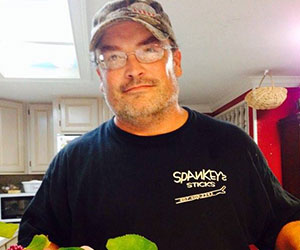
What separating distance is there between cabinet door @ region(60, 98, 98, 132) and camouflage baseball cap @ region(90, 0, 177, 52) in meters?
2.88

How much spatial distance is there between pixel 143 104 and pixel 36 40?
174cm

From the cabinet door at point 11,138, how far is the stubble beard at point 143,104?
10.6 ft

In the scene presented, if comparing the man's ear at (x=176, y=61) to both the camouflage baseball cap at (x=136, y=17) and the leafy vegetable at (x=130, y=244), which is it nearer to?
the camouflage baseball cap at (x=136, y=17)

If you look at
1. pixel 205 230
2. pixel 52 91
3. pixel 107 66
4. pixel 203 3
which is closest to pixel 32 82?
pixel 52 91

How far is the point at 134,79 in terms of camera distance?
793 mm

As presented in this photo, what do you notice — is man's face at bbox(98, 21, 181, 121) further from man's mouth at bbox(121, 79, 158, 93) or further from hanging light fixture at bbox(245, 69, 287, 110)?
hanging light fixture at bbox(245, 69, 287, 110)

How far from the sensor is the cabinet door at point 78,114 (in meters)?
3.62

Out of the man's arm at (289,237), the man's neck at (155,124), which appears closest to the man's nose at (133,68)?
the man's neck at (155,124)

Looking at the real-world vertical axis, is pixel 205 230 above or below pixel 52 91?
below

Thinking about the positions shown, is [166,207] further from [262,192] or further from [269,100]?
[269,100]

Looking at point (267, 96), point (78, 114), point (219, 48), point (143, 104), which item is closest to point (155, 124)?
point (143, 104)

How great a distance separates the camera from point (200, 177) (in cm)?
79

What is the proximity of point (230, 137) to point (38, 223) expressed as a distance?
55 cm

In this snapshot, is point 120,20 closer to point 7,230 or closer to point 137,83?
point 137,83
